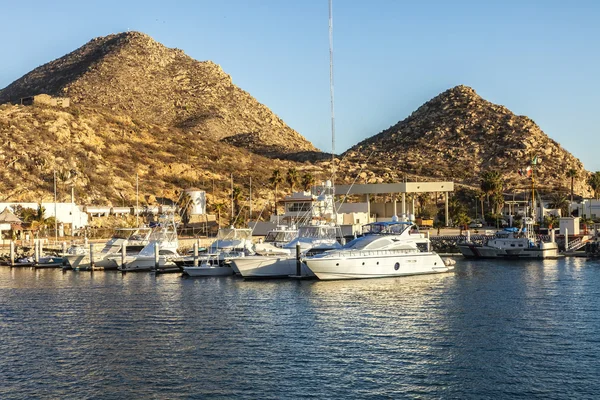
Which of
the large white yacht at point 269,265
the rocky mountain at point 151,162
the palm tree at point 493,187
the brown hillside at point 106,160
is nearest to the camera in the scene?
the large white yacht at point 269,265

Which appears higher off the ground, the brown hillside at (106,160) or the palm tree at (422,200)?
the brown hillside at (106,160)

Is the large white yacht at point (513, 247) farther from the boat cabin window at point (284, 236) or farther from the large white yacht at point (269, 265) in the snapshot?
the large white yacht at point (269, 265)

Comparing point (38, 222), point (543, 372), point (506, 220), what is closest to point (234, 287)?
point (543, 372)

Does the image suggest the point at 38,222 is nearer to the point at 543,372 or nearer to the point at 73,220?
the point at 73,220

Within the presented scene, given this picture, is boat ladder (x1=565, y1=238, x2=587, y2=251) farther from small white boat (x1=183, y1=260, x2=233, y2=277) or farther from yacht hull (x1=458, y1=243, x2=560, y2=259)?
small white boat (x1=183, y1=260, x2=233, y2=277)

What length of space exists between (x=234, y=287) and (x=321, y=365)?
29073mm

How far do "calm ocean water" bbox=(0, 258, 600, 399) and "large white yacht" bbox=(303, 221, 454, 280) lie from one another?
5.89 ft

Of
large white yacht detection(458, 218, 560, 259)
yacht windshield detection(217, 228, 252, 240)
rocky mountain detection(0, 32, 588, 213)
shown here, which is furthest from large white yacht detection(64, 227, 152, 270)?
large white yacht detection(458, 218, 560, 259)

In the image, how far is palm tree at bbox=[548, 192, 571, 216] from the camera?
462ft

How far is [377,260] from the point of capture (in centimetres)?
6775

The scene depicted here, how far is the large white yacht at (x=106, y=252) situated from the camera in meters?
83.7

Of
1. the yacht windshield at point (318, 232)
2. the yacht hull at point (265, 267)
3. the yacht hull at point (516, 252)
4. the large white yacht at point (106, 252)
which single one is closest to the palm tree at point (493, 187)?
the yacht hull at point (516, 252)

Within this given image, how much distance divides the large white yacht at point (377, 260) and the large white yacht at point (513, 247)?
21498mm

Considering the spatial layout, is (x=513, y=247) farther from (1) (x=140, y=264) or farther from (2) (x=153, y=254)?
(1) (x=140, y=264)
